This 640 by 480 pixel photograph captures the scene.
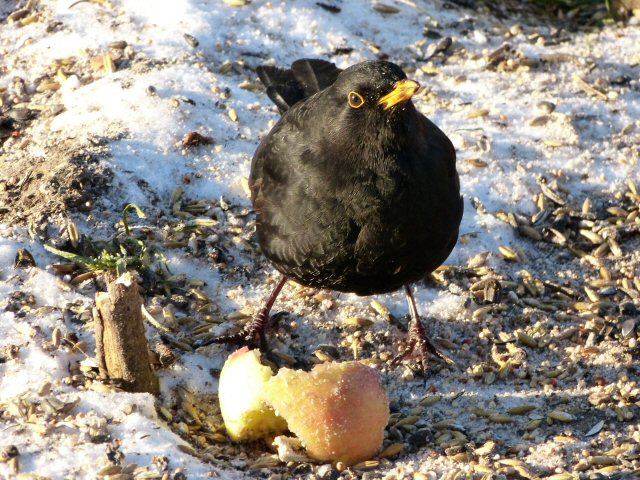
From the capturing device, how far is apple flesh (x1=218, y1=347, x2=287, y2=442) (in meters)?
4.40

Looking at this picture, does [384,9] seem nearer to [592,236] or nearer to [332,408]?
[592,236]

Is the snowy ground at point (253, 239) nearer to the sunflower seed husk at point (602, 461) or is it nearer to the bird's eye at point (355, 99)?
the sunflower seed husk at point (602, 461)

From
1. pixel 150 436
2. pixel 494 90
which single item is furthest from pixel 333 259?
pixel 494 90

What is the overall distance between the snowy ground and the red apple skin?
0.15 meters

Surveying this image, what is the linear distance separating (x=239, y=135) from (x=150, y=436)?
2.63 m

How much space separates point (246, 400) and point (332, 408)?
0.40 meters

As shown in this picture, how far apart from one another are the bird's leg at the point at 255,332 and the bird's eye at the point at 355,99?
1.25m

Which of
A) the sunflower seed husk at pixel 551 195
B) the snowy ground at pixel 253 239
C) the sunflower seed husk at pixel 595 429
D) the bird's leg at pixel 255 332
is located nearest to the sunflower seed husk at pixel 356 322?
the snowy ground at pixel 253 239

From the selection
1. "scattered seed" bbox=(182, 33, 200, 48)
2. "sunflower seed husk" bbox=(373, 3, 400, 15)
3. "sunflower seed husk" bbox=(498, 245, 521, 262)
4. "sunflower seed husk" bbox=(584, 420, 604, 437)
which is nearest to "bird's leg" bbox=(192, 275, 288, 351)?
"sunflower seed husk" bbox=(498, 245, 521, 262)

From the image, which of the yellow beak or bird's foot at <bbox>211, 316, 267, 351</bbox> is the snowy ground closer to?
bird's foot at <bbox>211, 316, 267, 351</bbox>

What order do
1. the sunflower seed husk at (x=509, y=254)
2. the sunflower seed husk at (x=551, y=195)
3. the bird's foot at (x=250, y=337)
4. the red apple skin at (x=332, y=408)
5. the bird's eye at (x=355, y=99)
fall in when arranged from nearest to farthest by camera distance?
the red apple skin at (x=332, y=408), the bird's eye at (x=355, y=99), the bird's foot at (x=250, y=337), the sunflower seed husk at (x=509, y=254), the sunflower seed husk at (x=551, y=195)

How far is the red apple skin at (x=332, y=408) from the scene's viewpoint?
4.27 m

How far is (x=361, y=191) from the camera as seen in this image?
470 cm

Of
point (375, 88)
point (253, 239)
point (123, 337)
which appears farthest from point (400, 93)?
point (253, 239)
